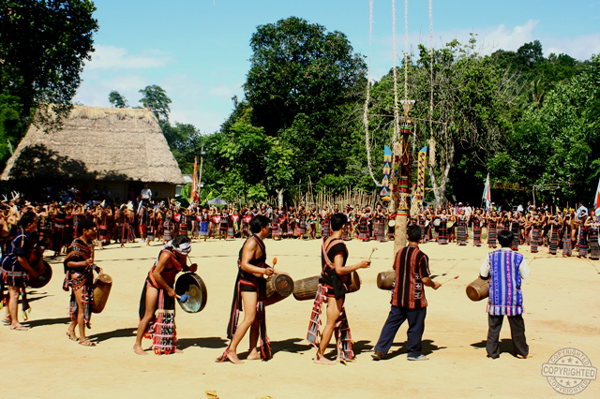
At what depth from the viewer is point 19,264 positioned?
9.05 m

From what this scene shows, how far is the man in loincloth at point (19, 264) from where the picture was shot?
893cm

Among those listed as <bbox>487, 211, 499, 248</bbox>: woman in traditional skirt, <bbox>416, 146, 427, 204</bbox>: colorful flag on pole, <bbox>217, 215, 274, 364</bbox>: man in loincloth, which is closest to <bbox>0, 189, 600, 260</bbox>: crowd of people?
<bbox>487, 211, 499, 248</bbox>: woman in traditional skirt

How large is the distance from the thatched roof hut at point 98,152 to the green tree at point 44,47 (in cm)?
478

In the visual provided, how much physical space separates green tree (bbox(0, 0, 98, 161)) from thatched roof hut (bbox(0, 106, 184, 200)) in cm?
478

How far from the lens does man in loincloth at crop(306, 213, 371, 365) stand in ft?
23.7

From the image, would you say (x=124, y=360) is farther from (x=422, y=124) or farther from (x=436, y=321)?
(x=422, y=124)

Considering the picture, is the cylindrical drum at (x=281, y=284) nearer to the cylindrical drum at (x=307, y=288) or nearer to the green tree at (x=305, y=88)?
the cylindrical drum at (x=307, y=288)

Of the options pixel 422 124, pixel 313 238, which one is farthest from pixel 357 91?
pixel 313 238

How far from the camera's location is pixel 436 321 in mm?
10391

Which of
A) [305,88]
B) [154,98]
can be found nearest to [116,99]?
[154,98]

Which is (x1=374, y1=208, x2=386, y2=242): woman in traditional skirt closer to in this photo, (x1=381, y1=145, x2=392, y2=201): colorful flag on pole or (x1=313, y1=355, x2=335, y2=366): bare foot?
(x1=381, y1=145, x2=392, y2=201): colorful flag on pole

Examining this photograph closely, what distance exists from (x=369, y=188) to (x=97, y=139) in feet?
54.1

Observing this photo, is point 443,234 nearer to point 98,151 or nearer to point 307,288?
point 307,288

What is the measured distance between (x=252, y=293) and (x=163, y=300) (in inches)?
47.4
